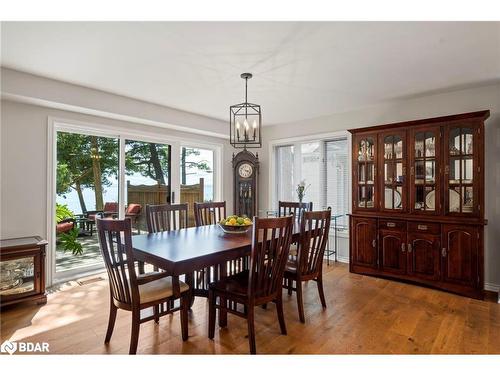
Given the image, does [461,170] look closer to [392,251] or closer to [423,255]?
[423,255]

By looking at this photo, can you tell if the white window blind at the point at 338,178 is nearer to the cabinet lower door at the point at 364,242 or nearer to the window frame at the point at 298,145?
the window frame at the point at 298,145

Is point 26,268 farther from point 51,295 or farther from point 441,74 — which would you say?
point 441,74

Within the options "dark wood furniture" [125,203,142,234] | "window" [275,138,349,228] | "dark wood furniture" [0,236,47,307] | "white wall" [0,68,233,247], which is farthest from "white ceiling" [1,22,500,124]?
"dark wood furniture" [0,236,47,307]

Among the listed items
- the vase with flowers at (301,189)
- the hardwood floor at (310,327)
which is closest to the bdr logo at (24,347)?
the hardwood floor at (310,327)

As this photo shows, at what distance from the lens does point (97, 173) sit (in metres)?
3.84

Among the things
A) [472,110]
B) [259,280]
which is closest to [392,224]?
[472,110]

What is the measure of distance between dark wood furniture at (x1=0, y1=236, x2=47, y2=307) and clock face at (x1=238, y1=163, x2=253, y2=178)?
3.22m

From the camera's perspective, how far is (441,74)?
2885mm

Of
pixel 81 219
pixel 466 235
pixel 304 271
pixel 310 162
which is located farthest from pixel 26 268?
pixel 466 235

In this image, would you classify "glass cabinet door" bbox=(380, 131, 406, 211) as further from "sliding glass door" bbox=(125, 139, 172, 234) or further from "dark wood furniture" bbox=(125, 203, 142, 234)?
"dark wood furniture" bbox=(125, 203, 142, 234)

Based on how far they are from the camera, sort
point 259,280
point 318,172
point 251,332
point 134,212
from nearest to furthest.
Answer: point 251,332, point 259,280, point 134,212, point 318,172

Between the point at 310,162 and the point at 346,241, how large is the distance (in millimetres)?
1472

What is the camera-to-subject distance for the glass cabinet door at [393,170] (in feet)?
11.6

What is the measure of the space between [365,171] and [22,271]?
421 cm
